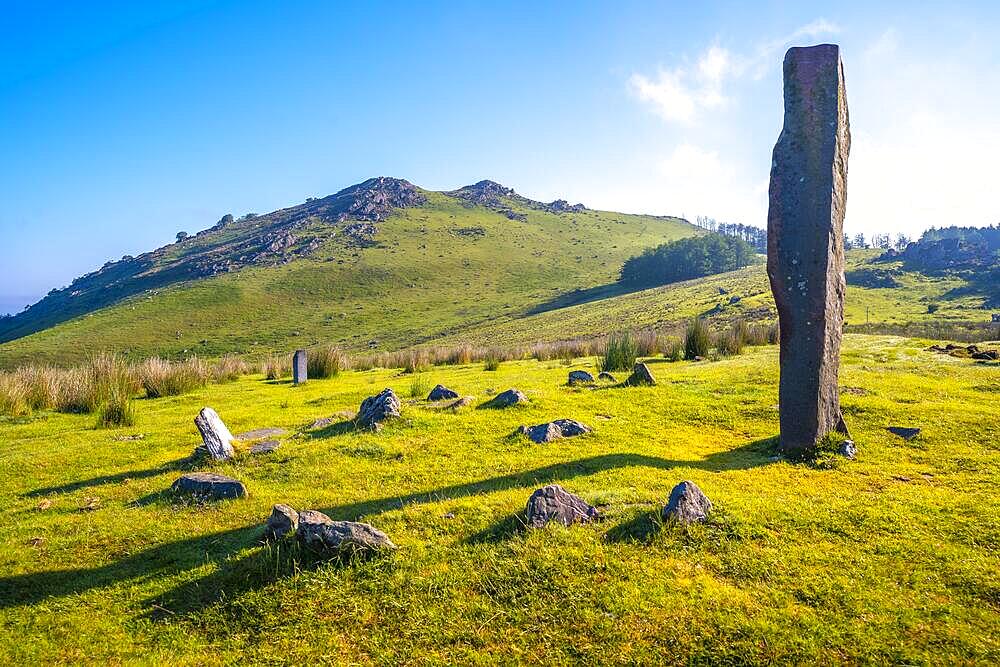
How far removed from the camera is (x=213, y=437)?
328 inches

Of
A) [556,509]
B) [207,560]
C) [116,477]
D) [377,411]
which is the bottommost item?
[207,560]

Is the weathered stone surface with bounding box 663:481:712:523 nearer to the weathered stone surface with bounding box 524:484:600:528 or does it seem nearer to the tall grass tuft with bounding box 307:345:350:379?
the weathered stone surface with bounding box 524:484:600:528

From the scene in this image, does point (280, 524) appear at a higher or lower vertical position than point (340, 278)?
lower

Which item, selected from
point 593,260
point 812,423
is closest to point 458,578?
point 812,423

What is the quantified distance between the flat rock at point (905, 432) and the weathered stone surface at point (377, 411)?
27.1ft

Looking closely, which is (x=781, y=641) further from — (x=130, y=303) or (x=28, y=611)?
(x=130, y=303)

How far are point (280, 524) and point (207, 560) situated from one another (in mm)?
769

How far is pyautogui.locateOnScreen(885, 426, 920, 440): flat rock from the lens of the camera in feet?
26.2

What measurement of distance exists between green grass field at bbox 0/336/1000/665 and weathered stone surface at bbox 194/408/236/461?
1.12ft

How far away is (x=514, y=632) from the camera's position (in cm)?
397

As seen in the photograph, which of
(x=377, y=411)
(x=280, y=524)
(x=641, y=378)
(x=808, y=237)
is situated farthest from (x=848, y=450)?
(x=377, y=411)

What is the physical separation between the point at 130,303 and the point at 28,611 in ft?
341

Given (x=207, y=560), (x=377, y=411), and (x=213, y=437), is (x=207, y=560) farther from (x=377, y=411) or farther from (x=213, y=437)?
(x=377, y=411)

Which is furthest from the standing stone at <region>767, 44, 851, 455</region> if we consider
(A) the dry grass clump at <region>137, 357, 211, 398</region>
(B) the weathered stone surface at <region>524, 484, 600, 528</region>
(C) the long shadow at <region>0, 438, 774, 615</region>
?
(A) the dry grass clump at <region>137, 357, 211, 398</region>
